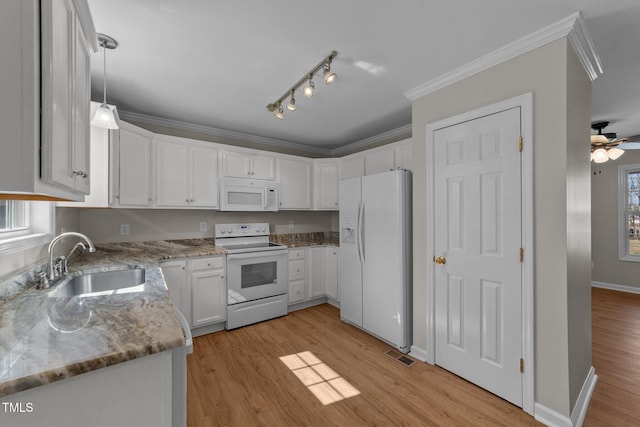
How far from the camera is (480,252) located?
212cm

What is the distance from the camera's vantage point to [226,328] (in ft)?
10.6

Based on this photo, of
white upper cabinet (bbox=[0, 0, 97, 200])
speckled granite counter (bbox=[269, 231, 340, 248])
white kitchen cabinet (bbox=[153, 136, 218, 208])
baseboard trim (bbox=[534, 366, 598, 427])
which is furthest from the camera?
speckled granite counter (bbox=[269, 231, 340, 248])

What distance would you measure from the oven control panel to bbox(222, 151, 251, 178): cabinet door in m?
0.71

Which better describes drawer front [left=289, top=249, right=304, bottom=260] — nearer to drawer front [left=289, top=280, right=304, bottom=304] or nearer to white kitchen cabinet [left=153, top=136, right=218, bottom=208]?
drawer front [left=289, top=280, right=304, bottom=304]

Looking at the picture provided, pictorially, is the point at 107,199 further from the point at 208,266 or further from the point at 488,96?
the point at 488,96

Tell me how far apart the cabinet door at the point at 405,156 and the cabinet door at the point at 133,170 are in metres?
2.84

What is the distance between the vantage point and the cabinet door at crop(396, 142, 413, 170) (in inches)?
127

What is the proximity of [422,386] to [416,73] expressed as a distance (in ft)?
8.32

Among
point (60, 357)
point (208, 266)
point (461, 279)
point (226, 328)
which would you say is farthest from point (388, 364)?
point (60, 357)

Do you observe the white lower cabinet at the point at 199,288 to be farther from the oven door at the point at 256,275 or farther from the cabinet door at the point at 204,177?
the cabinet door at the point at 204,177

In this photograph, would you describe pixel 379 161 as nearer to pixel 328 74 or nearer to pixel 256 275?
pixel 328 74

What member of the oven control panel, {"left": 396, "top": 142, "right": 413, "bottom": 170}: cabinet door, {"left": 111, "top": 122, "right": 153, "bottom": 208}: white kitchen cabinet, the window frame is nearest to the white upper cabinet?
the window frame

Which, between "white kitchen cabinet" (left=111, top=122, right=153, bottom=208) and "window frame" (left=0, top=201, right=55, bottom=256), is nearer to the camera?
"window frame" (left=0, top=201, right=55, bottom=256)

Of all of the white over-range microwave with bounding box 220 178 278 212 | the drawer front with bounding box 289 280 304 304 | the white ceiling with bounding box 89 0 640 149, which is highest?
the white ceiling with bounding box 89 0 640 149
